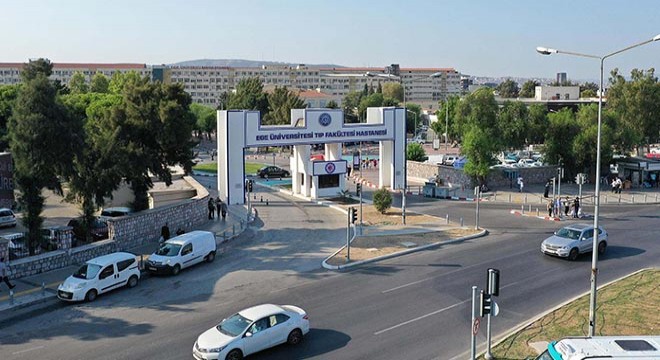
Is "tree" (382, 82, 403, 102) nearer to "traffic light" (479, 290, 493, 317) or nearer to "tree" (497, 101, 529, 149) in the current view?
"tree" (497, 101, 529, 149)

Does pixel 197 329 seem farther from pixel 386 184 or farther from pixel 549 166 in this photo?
pixel 549 166

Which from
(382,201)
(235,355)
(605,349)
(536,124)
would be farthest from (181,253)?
(536,124)

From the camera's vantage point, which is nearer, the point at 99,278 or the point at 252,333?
the point at 252,333

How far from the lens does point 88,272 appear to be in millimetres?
22625

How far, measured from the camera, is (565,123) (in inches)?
2119

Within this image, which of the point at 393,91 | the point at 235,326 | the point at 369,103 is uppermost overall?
the point at 393,91

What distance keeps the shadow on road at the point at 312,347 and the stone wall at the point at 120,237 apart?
12.6 metres

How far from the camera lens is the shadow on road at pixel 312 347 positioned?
16.9 m

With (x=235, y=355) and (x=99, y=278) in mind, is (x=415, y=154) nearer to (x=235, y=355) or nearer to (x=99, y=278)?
(x=99, y=278)

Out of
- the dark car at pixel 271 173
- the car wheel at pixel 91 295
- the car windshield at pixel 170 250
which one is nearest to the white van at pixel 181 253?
the car windshield at pixel 170 250

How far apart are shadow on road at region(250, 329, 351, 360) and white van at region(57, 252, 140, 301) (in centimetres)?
831

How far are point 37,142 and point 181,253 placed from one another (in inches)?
290

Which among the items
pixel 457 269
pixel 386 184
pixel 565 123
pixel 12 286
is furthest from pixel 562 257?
pixel 565 123

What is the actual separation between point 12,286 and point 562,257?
21957 millimetres
